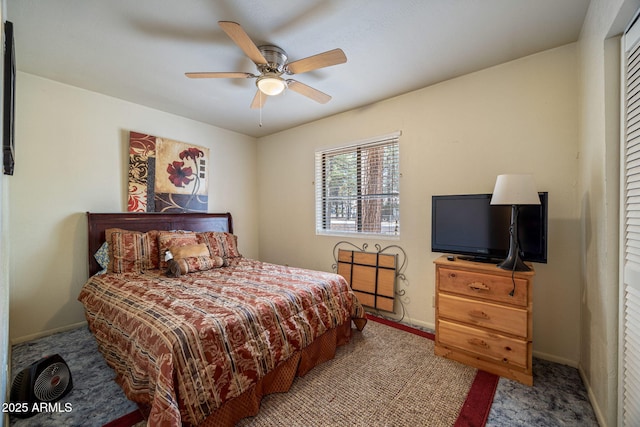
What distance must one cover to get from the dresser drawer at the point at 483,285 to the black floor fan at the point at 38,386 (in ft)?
9.39

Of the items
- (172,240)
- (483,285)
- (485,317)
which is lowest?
(485,317)

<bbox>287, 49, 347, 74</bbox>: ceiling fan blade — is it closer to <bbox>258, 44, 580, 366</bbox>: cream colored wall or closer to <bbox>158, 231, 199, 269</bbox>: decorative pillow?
<bbox>258, 44, 580, 366</bbox>: cream colored wall

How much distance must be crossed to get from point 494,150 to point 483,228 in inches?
30.9

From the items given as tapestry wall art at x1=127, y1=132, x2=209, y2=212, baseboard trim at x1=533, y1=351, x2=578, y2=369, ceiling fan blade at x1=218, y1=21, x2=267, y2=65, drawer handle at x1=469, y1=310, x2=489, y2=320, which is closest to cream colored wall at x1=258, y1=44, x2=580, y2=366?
baseboard trim at x1=533, y1=351, x2=578, y2=369

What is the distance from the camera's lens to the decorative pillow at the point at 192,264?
A: 8.39 ft

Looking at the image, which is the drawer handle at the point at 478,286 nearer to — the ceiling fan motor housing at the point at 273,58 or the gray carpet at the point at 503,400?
the gray carpet at the point at 503,400

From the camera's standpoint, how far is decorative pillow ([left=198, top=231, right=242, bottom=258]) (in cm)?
320

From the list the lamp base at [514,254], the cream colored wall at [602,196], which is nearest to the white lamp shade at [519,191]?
the lamp base at [514,254]

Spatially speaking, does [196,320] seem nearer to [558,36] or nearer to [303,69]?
[303,69]

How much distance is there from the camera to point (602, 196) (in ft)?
5.09

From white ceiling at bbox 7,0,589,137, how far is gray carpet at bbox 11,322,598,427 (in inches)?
103

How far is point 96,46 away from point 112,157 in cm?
132

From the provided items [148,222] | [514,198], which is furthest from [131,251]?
[514,198]

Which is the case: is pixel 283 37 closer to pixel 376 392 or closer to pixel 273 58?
pixel 273 58
